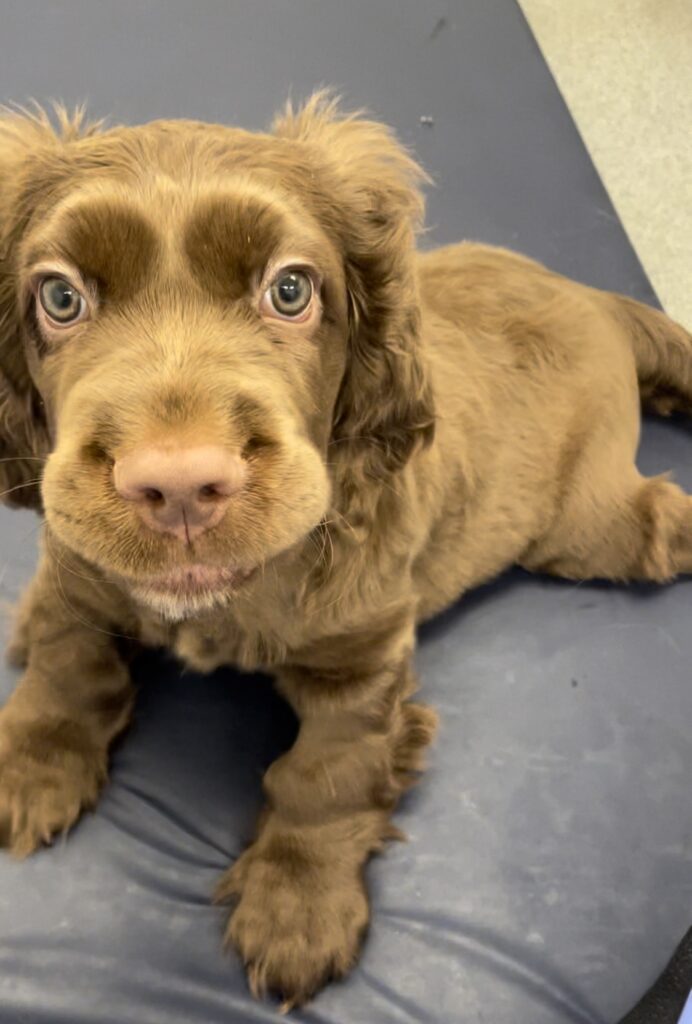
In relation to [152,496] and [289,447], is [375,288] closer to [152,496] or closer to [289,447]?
[289,447]

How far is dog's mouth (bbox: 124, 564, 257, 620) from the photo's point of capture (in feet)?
3.24

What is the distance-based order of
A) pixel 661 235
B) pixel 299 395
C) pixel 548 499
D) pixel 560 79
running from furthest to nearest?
pixel 560 79 < pixel 661 235 < pixel 548 499 < pixel 299 395

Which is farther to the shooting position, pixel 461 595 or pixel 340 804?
pixel 461 595

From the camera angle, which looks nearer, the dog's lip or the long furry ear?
the dog's lip

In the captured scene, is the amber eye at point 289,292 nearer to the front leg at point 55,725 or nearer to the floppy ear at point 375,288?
the floppy ear at point 375,288

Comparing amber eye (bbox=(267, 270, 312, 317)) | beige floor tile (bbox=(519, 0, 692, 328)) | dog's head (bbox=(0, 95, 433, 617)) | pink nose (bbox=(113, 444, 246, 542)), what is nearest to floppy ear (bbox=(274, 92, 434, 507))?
dog's head (bbox=(0, 95, 433, 617))

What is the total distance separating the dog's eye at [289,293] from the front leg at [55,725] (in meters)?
0.60

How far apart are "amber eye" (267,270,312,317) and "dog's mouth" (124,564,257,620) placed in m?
0.29

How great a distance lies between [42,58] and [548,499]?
72.0 inches

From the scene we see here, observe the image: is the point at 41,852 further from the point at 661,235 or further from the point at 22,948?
the point at 661,235

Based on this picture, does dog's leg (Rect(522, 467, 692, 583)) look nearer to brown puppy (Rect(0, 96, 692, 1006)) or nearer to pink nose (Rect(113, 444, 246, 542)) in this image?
brown puppy (Rect(0, 96, 692, 1006))

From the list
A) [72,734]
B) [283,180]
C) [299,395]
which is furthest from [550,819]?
[283,180]

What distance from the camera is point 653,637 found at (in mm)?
1795

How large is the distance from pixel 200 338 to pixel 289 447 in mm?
153
